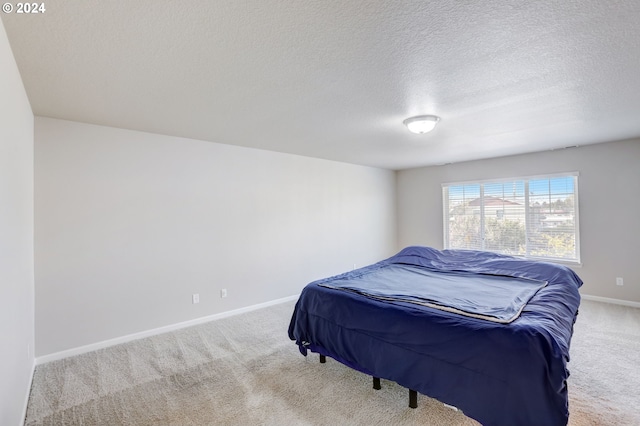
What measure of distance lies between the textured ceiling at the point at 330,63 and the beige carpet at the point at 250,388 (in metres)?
2.34

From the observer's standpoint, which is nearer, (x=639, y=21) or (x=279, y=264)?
(x=639, y=21)

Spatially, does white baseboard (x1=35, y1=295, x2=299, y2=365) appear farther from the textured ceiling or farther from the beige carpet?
the textured ceiling

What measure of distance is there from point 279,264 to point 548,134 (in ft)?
13.3

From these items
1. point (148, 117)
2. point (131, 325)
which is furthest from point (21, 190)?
point (131, 325)

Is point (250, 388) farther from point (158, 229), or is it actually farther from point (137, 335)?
point (158, 229)

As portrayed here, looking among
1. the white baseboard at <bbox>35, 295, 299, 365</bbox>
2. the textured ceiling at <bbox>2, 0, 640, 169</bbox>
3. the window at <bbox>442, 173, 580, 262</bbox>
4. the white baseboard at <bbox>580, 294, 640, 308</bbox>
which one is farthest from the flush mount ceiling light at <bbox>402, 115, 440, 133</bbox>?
the white baseboard at <bbox>580, 294, 640, 308</bbox>

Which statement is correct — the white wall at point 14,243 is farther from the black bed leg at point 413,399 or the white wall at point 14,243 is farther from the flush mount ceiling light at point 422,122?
the flush mount ceiling light at point 422,122

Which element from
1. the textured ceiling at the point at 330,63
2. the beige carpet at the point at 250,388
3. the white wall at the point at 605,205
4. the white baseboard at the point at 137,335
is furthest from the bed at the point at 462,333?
the white wall at the point at 605,205

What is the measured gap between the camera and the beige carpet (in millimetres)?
2020

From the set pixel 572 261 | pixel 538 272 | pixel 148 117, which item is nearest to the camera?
pixel 148 117

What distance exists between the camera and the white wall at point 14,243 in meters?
1.55

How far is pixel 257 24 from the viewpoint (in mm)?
1534

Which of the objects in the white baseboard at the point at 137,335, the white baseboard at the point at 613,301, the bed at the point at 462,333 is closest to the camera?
the bed at the point at 462,333

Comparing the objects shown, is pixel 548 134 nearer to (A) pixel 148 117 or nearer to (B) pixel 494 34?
(B) pixel 494 34
